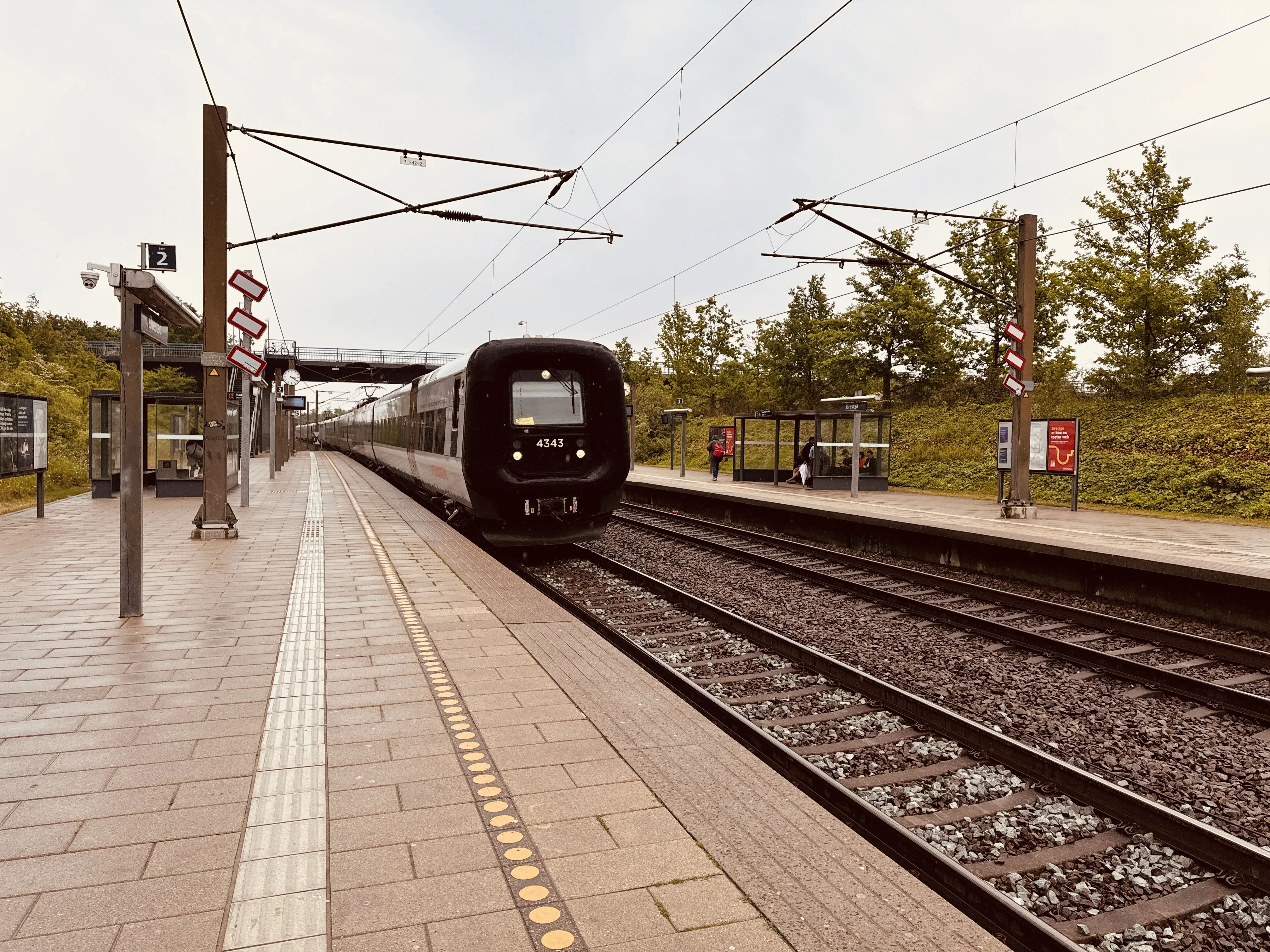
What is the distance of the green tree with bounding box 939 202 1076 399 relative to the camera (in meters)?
26.1

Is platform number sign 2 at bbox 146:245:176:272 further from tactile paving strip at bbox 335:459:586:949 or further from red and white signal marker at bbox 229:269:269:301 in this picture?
tactile paving strip at bbox 335:459:586:949

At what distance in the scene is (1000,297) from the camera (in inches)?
1054

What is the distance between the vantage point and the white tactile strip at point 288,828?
2.38m

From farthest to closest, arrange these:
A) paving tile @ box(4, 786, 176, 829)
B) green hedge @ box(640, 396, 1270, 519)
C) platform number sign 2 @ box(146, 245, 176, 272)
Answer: green hedge @ box(640, 396, 1270, 519), platform number sign 2 @ box(146, 245, 176, 272), paving tile @ box(4, 786, 176, 829)

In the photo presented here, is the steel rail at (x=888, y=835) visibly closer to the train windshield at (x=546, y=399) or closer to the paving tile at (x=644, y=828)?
the paving tile at (x=644, y=828)

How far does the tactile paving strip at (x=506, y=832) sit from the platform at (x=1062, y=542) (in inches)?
308

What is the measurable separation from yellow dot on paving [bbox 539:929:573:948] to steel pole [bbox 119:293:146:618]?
16.1ft

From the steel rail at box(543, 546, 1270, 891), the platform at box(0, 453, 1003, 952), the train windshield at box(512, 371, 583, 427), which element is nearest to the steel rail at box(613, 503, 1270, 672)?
the steel rail at box(543, 546, 1270, 891)

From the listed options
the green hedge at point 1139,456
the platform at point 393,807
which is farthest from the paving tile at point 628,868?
the green hedge at point 1139,456

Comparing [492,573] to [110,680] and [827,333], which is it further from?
[827,333]

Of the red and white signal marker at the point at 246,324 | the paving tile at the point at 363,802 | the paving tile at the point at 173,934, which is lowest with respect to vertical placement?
the paving tile at the point at 363,802

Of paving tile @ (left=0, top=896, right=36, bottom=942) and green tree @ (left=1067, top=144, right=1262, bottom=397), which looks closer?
paving tile @ (left=0, top=896, right=36, bottom=942)

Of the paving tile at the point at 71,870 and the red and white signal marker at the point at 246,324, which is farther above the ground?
the red and white signal marker at the point at 246,324

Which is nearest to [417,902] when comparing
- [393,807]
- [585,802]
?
[393,807]
